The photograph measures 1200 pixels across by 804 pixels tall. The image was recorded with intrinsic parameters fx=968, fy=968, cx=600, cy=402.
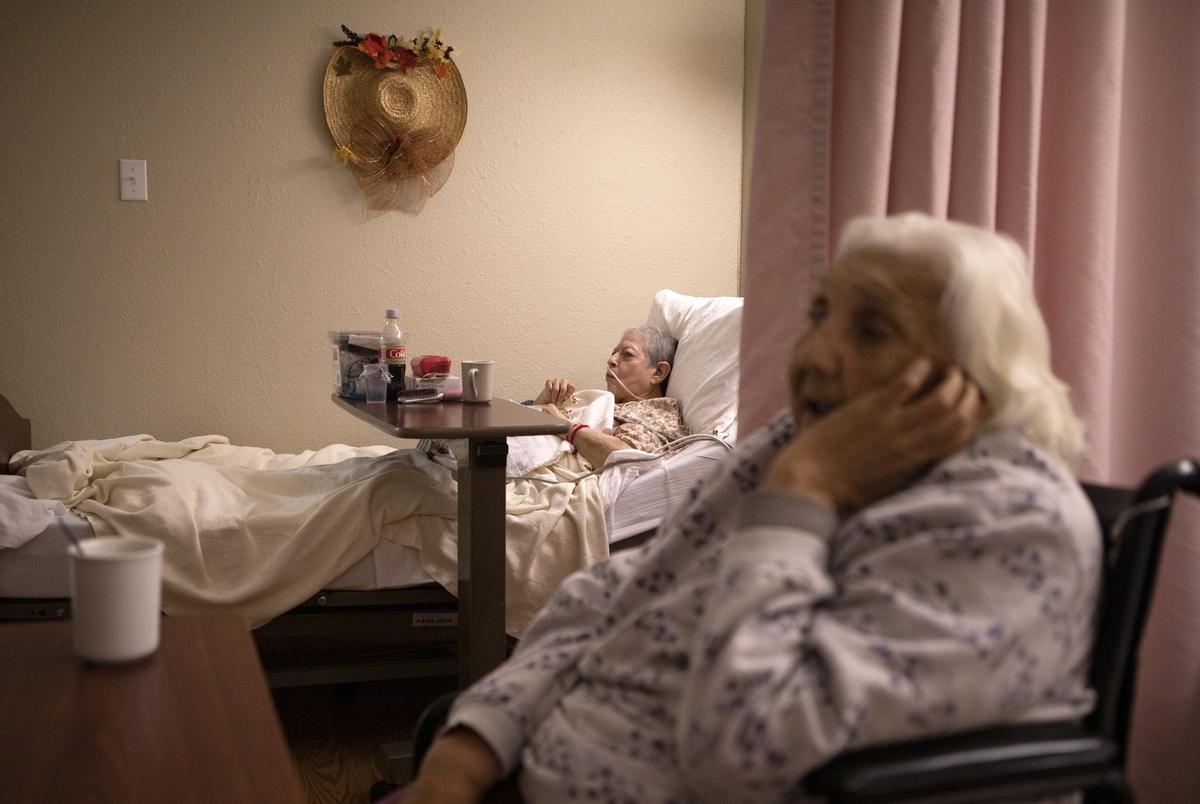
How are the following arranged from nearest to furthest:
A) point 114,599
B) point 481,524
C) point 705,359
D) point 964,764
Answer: point 964,764, point 114,599, point 481,524, point 705,359

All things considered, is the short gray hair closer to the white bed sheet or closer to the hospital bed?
the hospital bed

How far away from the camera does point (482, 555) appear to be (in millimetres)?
1958

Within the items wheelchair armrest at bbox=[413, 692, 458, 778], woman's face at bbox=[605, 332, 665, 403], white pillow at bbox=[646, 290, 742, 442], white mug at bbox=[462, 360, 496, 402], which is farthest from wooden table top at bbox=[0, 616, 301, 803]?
woman's face at bbox=[605, 332, 665, 403]

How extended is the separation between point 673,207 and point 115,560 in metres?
2.99

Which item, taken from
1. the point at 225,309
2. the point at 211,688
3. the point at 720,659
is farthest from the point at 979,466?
the point at 225,309

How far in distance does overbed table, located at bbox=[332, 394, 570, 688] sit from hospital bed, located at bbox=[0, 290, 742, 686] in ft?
0.70

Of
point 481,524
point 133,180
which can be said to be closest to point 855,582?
point 481,524

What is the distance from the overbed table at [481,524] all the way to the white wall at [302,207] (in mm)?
1412

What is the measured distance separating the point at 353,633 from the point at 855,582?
1773 millimetres

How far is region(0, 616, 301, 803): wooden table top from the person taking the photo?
775mm

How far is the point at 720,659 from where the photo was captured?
80cm

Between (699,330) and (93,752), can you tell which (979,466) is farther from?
(699,330)

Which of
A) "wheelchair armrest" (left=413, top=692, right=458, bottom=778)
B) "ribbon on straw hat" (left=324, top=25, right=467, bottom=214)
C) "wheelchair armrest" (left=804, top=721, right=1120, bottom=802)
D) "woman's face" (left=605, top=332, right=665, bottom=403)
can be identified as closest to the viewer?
"wheelchair armrest" (left=804, top=721, right=1120, bottom=802)

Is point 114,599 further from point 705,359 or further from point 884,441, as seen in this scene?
point 705,359
